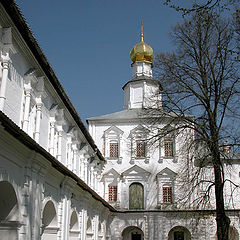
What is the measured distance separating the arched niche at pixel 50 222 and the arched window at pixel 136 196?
14.4 metres

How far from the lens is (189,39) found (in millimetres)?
15766

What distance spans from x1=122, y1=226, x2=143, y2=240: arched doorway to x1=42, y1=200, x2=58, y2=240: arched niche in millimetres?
15255

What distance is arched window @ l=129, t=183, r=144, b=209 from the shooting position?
1111 inches

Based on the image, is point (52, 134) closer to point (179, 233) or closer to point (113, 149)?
point (113, 149)

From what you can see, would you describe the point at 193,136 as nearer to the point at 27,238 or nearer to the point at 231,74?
the point at 231,74

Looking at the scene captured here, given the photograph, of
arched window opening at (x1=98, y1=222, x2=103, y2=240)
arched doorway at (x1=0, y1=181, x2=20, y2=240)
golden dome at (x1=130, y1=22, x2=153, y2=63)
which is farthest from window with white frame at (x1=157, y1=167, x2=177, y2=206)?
arched doorway at (x1=0, y1=181, x2=20, y2=240)

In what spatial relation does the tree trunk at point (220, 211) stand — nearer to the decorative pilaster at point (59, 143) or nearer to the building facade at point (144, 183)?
the decorative pilaster at point (59, 143)

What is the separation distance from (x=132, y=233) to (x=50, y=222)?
1574cm

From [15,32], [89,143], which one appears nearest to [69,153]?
[89,143]

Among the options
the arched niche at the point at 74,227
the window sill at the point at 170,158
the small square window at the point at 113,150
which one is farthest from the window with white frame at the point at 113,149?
the arched niche at the point at 74,227

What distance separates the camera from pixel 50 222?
14.5 m

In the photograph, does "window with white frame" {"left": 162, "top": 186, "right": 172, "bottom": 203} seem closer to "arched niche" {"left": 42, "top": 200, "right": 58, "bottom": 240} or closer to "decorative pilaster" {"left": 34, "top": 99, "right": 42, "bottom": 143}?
"arched niche" {"left": 42, "top": 200, "right": 58, "bottom": 240}

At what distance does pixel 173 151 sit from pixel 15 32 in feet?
66.2

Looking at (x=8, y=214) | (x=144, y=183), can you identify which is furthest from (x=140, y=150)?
(x=8, y=214)
